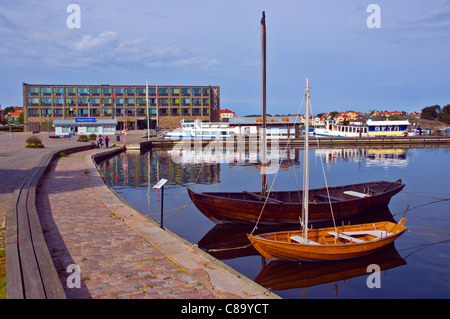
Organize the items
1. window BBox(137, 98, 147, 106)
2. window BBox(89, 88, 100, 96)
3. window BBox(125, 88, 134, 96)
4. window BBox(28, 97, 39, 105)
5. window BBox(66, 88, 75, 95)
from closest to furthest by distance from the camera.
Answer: window BBox(28, 97, 39, 105) → window BBox(66, 88, 75, 95) → window BBox(89, 88, 100, 96) → window BBox(125, 88, 134, 96) → window BBox(137, 98, 147, 106)

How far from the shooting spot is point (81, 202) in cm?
1527

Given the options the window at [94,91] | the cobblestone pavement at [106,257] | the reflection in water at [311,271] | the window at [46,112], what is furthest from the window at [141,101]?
the reflection in water at [311,271]

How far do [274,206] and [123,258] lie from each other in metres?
8.45

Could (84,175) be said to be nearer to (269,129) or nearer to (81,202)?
(81,202)

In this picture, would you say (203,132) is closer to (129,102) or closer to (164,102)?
(164,102)

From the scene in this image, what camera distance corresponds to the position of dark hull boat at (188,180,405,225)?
16.0 metres

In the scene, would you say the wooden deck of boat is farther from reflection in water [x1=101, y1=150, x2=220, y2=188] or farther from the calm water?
the calm water

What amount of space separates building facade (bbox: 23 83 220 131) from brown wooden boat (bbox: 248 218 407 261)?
4048 inches

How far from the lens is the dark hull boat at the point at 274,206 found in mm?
16000

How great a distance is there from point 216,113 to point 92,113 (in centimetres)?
4355

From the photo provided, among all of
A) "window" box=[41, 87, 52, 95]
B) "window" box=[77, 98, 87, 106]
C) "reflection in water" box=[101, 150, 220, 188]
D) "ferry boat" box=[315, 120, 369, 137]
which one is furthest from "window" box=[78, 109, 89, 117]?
"reflection in water" box=[101, 150, 220, 188]

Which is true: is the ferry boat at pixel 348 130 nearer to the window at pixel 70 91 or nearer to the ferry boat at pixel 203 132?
the ferry boat at pixel 203 132

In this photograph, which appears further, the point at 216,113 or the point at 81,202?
the point at 216,113

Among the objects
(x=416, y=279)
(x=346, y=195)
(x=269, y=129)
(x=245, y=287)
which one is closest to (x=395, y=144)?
(x=269, y=129)
